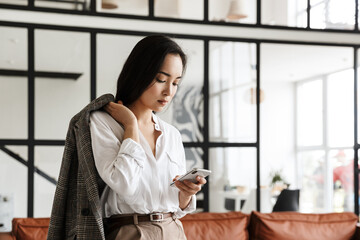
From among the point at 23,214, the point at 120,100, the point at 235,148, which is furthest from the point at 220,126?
the point at 120,100

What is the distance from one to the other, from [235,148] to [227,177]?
0.27 m

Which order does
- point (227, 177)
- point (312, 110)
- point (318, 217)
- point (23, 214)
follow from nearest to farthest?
point (318, 217) → point (23, 214) → point (227, 177) → point (312, 110)

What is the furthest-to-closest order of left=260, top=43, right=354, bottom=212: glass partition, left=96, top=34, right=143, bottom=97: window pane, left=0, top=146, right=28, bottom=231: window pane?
left=260, top=43, right=354, bottom=212: glass partition, left=96, top=34, right=143, bottom=97: window pane, left=0, top=146, right=28, bottom=231: window pane

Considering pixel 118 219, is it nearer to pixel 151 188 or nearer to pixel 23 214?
pixel 151 188

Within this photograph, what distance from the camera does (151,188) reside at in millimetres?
1546

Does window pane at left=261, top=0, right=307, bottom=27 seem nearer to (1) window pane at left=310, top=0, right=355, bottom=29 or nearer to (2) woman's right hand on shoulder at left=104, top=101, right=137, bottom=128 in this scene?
(1) window pane at left=310, top=0, right=355, bottom=29

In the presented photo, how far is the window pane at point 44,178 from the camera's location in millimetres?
4027

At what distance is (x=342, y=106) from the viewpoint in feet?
16.6

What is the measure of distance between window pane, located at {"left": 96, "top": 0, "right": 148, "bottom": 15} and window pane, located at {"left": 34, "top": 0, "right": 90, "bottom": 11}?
11cm

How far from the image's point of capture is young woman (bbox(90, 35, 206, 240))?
4.79 feet

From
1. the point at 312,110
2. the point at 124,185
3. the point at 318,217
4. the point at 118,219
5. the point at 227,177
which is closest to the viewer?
the point at 124,185

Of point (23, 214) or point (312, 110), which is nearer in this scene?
point (23, 214)

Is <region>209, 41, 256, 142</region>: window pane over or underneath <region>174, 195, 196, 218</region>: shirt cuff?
over

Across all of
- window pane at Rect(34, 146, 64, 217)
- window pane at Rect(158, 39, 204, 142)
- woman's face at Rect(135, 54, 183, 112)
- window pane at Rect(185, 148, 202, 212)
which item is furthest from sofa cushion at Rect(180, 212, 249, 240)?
woman's face at Rect(135, 54, 183, 112)
